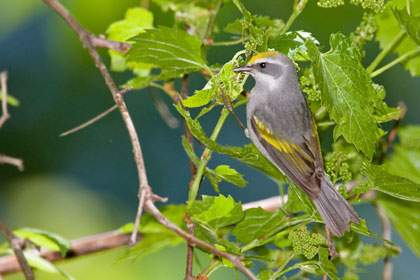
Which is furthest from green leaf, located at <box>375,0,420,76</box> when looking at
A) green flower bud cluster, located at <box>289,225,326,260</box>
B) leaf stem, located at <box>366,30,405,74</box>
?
green flower bud cluster, located at <box>289,225,326,260</box>

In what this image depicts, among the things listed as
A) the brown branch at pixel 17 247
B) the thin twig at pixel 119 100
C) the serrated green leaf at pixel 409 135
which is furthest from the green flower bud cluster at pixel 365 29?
the brown branch at pixel 17 247

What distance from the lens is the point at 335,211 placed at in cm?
122

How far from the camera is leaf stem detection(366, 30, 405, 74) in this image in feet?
4.30

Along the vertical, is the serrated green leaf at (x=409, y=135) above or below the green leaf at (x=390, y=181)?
below

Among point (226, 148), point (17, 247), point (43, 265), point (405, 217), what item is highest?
point (226, 148)

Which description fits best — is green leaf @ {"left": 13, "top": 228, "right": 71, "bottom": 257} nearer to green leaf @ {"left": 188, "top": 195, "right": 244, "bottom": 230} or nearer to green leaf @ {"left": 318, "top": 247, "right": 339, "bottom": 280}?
green leaf @ {"left": 188, "top": 195, "right": 244, "bottom": 230}

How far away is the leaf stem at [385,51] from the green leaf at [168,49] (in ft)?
1.35

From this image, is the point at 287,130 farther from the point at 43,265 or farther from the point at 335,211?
the point at 43,265

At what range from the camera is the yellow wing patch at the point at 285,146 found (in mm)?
1524

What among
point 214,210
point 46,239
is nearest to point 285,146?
point 214,210

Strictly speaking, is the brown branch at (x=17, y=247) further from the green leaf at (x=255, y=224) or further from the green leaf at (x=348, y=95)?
the green leaf at (x=348, y=95)

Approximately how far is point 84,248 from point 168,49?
2.91 feet

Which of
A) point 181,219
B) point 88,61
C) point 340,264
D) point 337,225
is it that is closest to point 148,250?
point 181,219

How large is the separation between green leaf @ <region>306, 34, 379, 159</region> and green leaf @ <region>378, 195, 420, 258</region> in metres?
0.56
